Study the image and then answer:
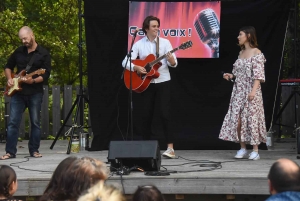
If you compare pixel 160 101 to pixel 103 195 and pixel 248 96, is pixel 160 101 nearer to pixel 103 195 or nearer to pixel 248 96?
pixel 248 96

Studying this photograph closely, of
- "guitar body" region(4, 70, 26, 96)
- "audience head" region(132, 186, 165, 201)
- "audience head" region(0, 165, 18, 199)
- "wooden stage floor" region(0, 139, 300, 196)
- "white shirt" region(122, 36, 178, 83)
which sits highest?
"white shirt" region(122, 36, 178, 83)

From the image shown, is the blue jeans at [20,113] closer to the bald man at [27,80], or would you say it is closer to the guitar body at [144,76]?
the bald man at [27,80]

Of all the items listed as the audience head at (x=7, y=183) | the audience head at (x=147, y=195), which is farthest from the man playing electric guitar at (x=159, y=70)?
the audience head at (x=147, y=195)

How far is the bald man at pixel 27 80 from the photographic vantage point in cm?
757

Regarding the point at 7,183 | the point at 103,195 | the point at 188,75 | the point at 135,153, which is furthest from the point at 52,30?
the point at 103,195

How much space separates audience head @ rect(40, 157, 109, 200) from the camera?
3.53 metres

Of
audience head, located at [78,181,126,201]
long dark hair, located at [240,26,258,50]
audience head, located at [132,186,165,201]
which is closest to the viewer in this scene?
audience head, located at [78,181,126,201]

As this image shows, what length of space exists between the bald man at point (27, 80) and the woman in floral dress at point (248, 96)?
230 centimetres

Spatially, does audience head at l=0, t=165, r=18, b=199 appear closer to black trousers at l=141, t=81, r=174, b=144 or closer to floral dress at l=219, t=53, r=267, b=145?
black trousers at l=141, t=81, r=174, b=144

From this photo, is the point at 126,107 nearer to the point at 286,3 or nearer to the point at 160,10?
the point at 160,10

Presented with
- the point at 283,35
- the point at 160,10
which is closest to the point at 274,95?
the point at 283,35

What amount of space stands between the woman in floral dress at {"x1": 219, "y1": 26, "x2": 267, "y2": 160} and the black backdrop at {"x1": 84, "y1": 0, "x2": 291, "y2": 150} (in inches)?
43.1

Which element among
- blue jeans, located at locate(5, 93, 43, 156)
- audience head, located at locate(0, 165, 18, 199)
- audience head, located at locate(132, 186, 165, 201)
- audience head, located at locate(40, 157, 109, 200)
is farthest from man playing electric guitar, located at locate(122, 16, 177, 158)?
audience head, located at locate(132, 186, 165, 201)

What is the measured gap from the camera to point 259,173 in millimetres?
6426
